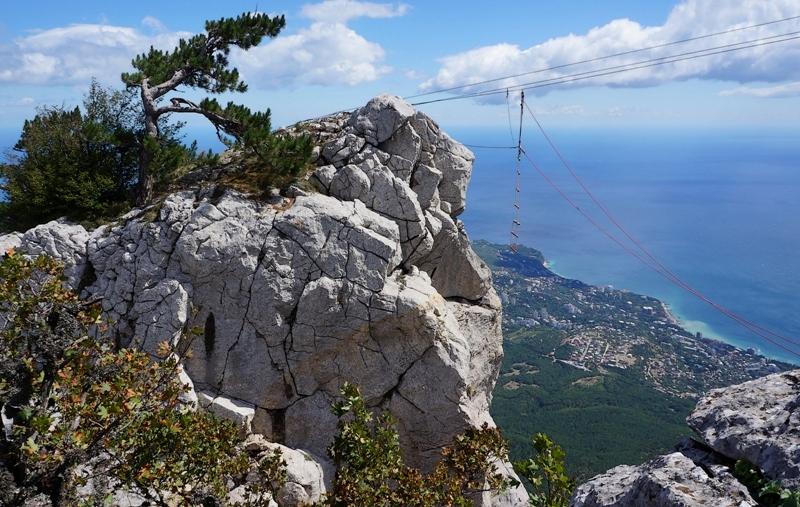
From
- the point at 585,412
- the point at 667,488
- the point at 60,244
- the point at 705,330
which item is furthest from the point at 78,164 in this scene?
the point at 705,330

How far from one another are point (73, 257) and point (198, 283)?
4045 millimetres

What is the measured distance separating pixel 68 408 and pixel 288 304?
7.61 m

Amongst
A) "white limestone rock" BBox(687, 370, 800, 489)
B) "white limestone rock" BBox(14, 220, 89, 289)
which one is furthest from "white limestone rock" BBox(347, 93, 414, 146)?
"white limestone rock" BBox(687, 370, 800, 489)

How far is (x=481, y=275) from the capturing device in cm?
2166

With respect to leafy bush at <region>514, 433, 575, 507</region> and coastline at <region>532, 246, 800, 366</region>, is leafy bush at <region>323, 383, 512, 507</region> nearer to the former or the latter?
leafy bush at <region>514, 433, 575, 507</region>

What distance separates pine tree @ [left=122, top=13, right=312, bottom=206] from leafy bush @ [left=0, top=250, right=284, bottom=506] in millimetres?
9077

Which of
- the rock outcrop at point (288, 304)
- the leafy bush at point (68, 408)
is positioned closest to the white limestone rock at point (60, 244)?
the rock outcrop at point (288, 304)

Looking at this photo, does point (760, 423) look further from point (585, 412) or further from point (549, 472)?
point (585, 412)

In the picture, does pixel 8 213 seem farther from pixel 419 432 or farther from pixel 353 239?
pixel 419 432

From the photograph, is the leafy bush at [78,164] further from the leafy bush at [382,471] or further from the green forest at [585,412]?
the green forest at [585,412]

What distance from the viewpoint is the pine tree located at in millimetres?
16250

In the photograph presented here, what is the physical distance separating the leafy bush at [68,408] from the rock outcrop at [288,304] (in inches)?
240

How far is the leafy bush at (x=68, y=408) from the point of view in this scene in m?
6.95

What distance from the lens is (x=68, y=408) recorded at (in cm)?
734
